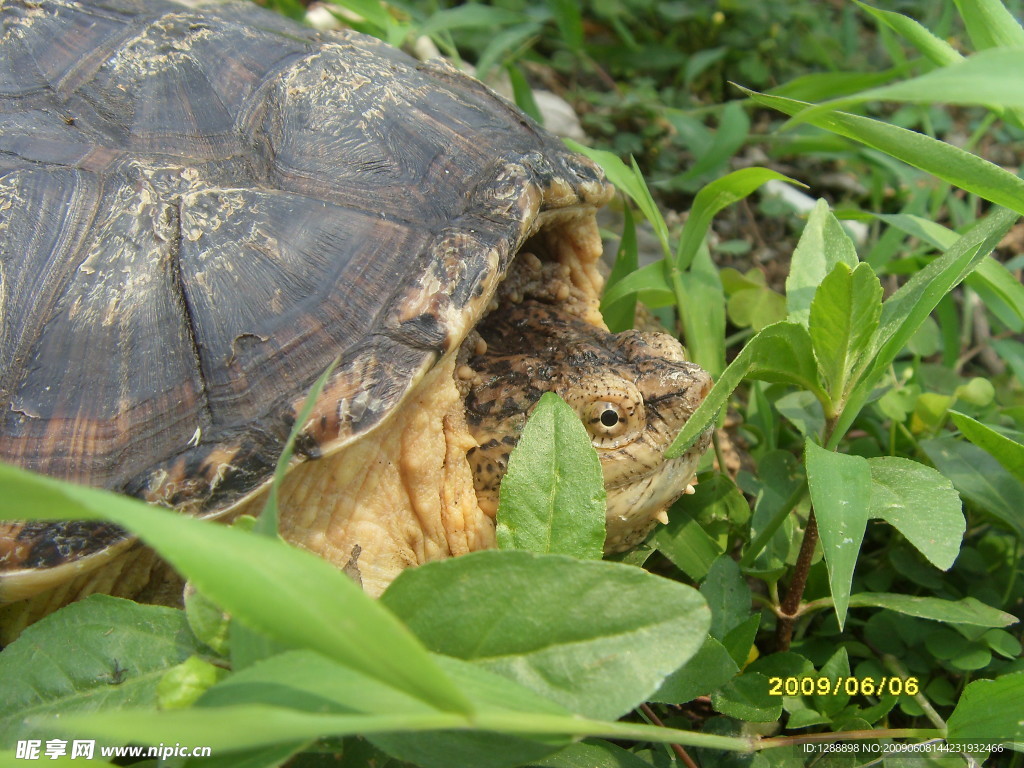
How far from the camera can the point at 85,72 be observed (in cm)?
203

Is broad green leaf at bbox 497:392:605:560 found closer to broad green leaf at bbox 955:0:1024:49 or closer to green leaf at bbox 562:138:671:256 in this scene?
green leaf at bbox 562:138:671:256

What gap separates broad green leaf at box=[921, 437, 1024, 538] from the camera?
1.98 meters

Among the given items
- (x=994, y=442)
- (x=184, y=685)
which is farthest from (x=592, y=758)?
(x=994, y=442)

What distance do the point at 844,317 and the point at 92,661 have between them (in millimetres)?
1558

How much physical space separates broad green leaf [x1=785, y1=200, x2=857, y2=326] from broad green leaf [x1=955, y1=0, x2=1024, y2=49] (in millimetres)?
535

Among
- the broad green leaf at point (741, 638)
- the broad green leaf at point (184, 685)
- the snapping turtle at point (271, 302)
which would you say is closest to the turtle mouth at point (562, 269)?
the snapping turtle at point (271, 302)

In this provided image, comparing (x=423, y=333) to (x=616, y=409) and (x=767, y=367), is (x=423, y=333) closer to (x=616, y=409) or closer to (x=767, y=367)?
(x=616, y=409)

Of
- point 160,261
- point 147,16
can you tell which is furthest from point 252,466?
point 147,16

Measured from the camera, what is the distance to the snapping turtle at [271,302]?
171 centimetres

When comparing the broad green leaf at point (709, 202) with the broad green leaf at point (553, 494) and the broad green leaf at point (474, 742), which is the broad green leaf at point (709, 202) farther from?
the broad green leaf at point (474, 742)

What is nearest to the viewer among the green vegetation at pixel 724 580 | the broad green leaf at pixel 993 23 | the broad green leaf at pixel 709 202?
the green vegetation at pixel 724 580

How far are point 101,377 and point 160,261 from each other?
28 centimetres

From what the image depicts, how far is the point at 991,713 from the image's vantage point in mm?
1519

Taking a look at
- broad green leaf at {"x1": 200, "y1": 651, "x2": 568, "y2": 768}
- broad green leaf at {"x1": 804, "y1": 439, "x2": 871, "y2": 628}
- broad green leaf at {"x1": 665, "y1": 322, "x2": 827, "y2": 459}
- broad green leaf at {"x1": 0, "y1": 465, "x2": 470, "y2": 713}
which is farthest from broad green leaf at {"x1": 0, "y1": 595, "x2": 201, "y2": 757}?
broad green leaf at {"x1": 804, "y1": 439, "x2": 871, "y2": 628}
